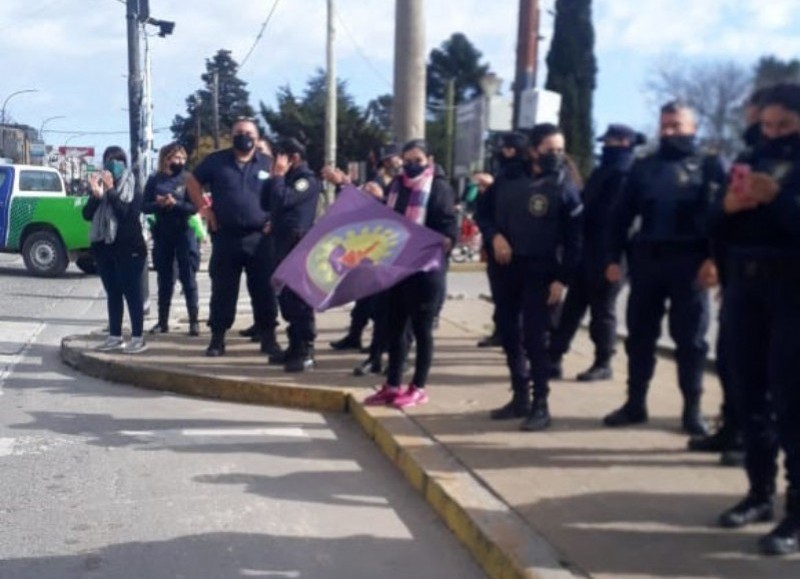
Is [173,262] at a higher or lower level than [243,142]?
lower

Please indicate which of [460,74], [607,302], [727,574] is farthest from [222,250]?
[460,74]

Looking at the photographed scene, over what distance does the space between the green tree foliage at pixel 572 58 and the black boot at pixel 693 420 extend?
6474 mm

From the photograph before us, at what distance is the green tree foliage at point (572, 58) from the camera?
14.5 m

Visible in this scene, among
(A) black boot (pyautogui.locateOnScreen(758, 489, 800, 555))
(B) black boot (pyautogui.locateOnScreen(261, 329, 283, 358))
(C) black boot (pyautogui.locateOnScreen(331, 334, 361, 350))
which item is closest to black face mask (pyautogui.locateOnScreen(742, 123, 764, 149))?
(A) black boot (pyautogui.locateOnScreen(758, 489, 800, 555))

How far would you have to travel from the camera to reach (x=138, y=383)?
32.5ft

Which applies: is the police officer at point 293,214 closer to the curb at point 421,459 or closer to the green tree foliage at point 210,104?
the curb at point 421,459

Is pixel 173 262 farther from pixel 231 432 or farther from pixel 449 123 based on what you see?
pixel 449 123

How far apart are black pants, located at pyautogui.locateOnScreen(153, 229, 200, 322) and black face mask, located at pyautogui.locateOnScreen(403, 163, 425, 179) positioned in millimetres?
3874

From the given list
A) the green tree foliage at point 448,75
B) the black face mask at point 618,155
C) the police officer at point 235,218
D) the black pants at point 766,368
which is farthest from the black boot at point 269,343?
the green tree foliage at point 448,75

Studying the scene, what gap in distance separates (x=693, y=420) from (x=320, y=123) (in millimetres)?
22325

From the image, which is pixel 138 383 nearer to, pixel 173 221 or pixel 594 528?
pixel 173 221

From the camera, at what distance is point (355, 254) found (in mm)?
8453

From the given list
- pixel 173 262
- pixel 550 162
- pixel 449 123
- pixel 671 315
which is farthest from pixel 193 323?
pixel 449 123

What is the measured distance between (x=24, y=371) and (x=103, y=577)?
5.88 meters
